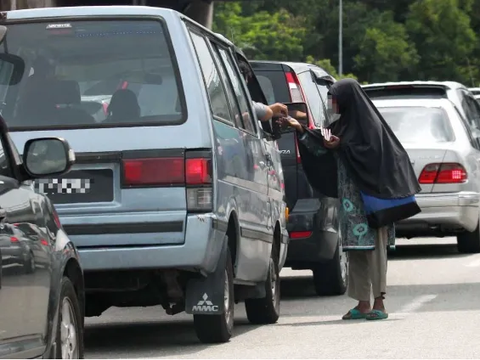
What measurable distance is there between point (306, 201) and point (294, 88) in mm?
1015

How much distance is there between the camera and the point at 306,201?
1246 cm

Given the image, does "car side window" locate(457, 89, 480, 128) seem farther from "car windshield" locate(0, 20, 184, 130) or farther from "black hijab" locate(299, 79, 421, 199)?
"car windshield" locate(0, 20, 184, 130)

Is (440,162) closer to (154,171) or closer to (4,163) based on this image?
(154,171)

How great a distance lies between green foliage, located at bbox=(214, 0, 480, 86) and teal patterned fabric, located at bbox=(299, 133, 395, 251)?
64263 millimetres

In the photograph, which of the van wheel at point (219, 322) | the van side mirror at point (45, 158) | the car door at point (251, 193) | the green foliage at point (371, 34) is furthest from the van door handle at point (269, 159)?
the green foliage at point (371, 34)

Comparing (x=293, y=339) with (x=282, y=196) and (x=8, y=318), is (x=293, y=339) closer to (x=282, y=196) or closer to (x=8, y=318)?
(x=282, y=196)

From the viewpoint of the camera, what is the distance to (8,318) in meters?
5.84

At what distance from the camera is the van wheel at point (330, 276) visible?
13.2 meters

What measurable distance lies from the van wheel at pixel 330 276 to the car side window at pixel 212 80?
353cm

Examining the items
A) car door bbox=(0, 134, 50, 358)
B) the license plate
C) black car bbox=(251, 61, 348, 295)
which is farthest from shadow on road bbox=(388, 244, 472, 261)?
car door bbox=(0, 134, 50, 358)

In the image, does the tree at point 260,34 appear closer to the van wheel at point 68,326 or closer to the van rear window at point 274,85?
the van rear window at point 274,85

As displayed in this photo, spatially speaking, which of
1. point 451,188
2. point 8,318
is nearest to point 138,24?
point 8,318

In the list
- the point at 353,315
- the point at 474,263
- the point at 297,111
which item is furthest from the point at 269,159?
the point at 474,263

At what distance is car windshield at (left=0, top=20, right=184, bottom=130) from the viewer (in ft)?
29.4
